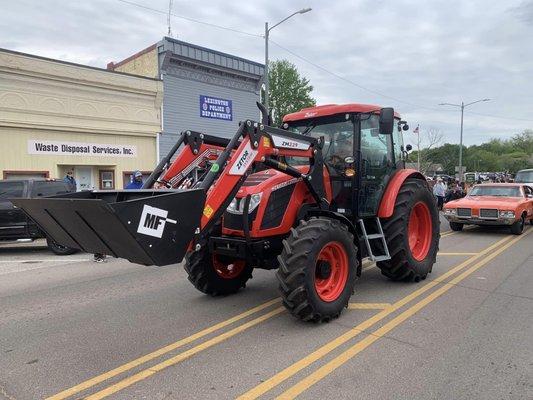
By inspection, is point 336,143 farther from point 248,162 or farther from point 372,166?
point 248,162

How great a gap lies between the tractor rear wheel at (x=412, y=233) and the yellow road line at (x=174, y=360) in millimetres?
2050

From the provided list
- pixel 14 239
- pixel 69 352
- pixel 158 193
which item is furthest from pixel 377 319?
pixel 14 239

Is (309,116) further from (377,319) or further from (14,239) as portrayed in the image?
(14,239)

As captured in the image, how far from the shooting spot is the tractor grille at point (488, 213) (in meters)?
13.0

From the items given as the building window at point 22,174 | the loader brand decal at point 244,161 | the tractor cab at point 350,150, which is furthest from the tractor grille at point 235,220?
the building window at point 22,174

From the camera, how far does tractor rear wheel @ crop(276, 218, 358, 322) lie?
5109 mm

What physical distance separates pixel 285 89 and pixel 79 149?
43.4m

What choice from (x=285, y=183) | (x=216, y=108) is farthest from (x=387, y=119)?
(x=216, y=108)

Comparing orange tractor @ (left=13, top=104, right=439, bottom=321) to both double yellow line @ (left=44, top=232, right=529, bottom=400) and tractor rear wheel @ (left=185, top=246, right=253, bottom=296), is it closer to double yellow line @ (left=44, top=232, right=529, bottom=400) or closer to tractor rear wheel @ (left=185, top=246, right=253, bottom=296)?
tractor rear wheel @ (left=185, top=246, right=253, bottom=296)

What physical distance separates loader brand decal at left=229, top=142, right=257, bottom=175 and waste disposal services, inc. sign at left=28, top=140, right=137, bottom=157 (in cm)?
1562

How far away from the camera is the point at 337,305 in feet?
18.2

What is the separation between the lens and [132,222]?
13.4 feet

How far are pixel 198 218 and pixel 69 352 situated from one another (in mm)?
1880

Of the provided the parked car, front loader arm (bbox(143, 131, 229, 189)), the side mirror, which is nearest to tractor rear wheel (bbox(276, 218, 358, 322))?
the side mirror
